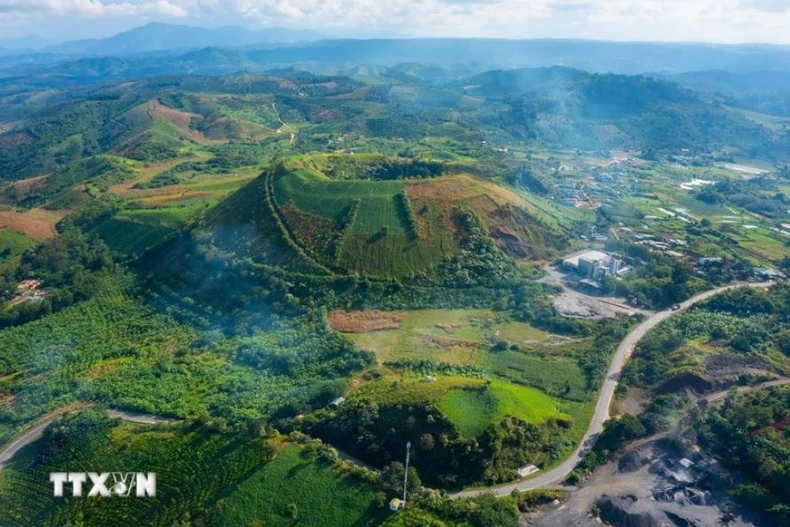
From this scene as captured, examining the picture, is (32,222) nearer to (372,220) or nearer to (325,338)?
(372,220)

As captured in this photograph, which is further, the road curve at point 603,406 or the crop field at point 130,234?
the crop field at point 130,234

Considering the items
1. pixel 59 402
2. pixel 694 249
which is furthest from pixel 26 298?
pixel 694 249

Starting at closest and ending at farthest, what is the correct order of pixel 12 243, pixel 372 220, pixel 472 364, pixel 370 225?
pixel 472 364, pixel 370 225, pixel 372 220, pixel 12 243

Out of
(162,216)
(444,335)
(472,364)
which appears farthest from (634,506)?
(162,216)

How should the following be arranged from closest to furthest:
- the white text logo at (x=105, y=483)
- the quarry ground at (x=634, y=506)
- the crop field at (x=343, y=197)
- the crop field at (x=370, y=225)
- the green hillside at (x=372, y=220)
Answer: the quarry ground at (x=634, y=506) → the white text logo at (x=105, y=483) → the crop field at (x=370, y=225) → the green hillside at (x=372, y=220) → the crop field at (x=343, y=197)

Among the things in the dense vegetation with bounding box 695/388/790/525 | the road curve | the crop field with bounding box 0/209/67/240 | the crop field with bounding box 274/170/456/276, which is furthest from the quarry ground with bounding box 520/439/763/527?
the crop field with bounding box 0/209/67/240

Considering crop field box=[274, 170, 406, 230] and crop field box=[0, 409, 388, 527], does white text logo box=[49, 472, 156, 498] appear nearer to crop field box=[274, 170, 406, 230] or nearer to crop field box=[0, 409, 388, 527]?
crop field box=[0, 409, 388, 527]

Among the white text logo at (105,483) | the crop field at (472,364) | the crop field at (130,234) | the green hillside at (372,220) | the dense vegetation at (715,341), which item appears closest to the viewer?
the white text logo at (105,483)

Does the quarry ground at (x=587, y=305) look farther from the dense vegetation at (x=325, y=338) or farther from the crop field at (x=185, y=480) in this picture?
the crop field at (x=185, y=480)

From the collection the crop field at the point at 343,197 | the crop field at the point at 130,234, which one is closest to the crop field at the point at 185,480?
the crop field at the point at 343,197
